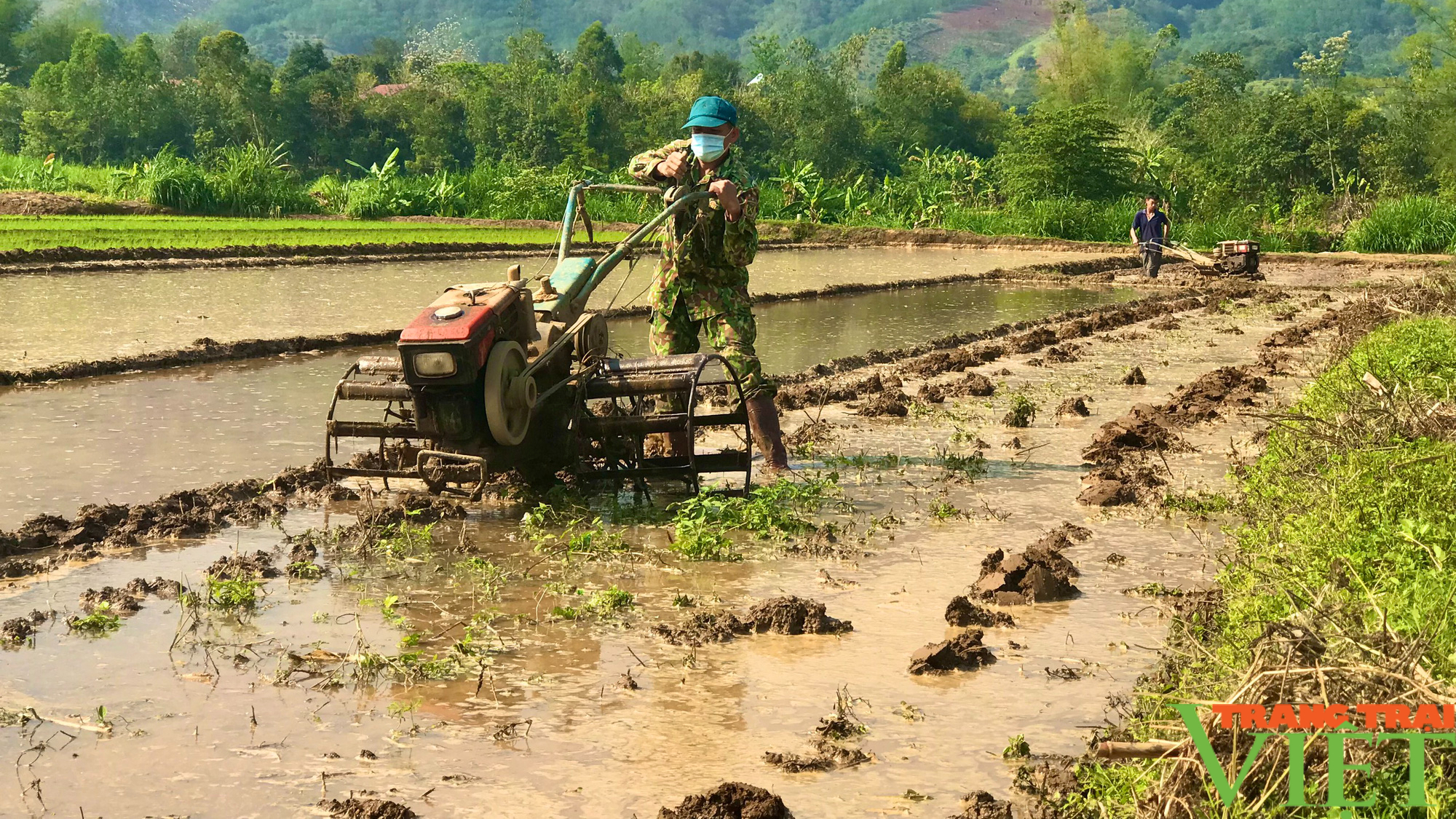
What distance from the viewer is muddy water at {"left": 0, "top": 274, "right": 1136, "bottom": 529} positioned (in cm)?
755

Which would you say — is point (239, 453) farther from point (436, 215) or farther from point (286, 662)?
point (436, 215)

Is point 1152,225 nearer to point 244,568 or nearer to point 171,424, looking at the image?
point 171,424

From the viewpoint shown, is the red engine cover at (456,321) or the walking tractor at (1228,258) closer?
the red engine cover at (456,321)

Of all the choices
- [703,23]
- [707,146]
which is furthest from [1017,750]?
[703,23]

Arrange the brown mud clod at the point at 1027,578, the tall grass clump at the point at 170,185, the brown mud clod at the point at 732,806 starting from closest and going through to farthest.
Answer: the brown mud clod at the point at 732,806, the brown mud clod at the point at 1027,578, the tall grass clump at the point at 170,185

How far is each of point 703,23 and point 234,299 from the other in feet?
592

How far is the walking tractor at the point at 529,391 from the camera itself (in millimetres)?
→ 6188

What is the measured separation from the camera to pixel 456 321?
6109 millimetres

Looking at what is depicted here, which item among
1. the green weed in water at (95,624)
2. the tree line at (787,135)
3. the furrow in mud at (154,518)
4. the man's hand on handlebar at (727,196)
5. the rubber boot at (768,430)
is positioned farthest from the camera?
the tree line at (787,135)

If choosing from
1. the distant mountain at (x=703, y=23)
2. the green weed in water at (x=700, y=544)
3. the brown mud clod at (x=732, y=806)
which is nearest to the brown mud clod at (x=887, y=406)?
the green weed in water at (x=700, y=544)

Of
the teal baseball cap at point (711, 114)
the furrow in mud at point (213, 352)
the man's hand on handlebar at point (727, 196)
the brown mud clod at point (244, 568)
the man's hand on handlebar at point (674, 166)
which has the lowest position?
the brown mud clod at point (244, 568)

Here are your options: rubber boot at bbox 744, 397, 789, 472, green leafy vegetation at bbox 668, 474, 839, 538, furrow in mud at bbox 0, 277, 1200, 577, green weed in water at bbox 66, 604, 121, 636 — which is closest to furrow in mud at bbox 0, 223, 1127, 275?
rubber boot at bbox 744, 397, 789, 472

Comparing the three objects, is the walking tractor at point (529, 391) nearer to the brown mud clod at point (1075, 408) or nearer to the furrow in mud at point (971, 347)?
the furrow in mud at point (971, 347)

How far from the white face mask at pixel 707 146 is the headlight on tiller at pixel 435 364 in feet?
6.16
